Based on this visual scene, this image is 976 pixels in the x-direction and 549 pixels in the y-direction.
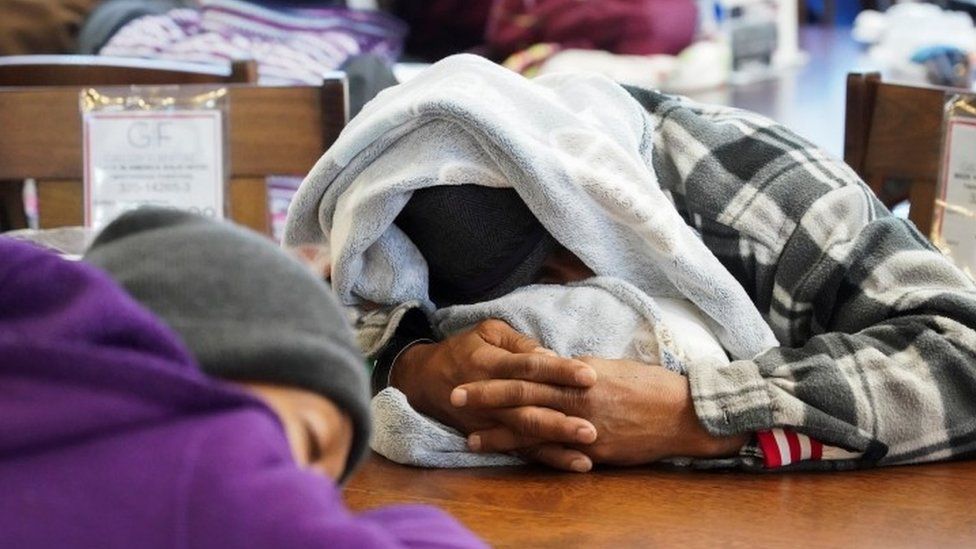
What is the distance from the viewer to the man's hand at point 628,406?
91cm

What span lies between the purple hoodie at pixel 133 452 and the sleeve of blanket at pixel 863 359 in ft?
1.65

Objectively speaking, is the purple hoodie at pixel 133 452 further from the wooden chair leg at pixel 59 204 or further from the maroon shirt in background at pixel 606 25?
the maroon shirt in background at pixel 606 25

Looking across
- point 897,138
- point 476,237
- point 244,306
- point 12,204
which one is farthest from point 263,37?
point 244,306

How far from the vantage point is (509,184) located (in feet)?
3.07

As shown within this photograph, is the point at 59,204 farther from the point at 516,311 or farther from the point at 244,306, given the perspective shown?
the point at 244,306

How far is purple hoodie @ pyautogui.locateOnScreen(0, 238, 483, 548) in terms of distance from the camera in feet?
1.41

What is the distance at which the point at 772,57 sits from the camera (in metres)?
2.98

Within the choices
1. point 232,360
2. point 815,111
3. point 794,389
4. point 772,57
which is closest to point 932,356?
point 794,389

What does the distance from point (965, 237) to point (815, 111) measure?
1.16 meters

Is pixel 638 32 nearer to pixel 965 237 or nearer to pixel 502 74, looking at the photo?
pixel 965 237

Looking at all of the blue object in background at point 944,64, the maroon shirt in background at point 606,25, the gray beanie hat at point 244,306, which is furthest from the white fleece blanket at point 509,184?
the maroon shirt in background at point 606,25

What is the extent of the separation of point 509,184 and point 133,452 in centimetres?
53

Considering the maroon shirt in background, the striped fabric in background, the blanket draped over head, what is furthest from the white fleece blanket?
the maroon shirt in background

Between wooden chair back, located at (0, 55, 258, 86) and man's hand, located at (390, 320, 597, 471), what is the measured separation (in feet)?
2.27
